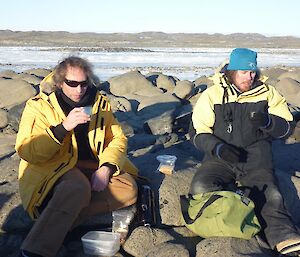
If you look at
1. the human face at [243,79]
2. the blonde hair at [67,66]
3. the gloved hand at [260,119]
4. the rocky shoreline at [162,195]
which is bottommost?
the rocky shoreline at [162,195]

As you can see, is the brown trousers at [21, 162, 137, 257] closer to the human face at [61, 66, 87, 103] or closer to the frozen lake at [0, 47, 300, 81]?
the human face at [61, 66, 87, 103]

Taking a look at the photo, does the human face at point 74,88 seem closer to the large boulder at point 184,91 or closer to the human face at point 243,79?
the human face at point 243,79

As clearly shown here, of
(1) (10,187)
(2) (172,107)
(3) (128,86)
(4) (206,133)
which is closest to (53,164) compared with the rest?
(1) (10,187)

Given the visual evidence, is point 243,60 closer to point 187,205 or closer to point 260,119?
point 260,119

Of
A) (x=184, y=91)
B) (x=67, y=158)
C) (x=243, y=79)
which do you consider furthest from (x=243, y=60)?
(x=184, y=91)

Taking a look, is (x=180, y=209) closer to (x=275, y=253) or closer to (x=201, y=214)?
(x=201, y=214)

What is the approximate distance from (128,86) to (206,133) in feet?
34.9

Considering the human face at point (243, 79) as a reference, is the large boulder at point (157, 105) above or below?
below

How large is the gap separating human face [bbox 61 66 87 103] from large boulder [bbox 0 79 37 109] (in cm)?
919

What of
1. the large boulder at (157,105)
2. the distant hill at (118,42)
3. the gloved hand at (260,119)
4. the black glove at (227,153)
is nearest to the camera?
the black glove at (227,153)

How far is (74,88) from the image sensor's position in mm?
4336

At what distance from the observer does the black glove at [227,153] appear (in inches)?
180

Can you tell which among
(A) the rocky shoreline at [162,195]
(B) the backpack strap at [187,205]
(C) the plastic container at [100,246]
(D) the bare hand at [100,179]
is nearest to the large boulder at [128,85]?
(A) the rocky shoreline at [162,195]

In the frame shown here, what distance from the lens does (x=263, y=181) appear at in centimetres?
476
